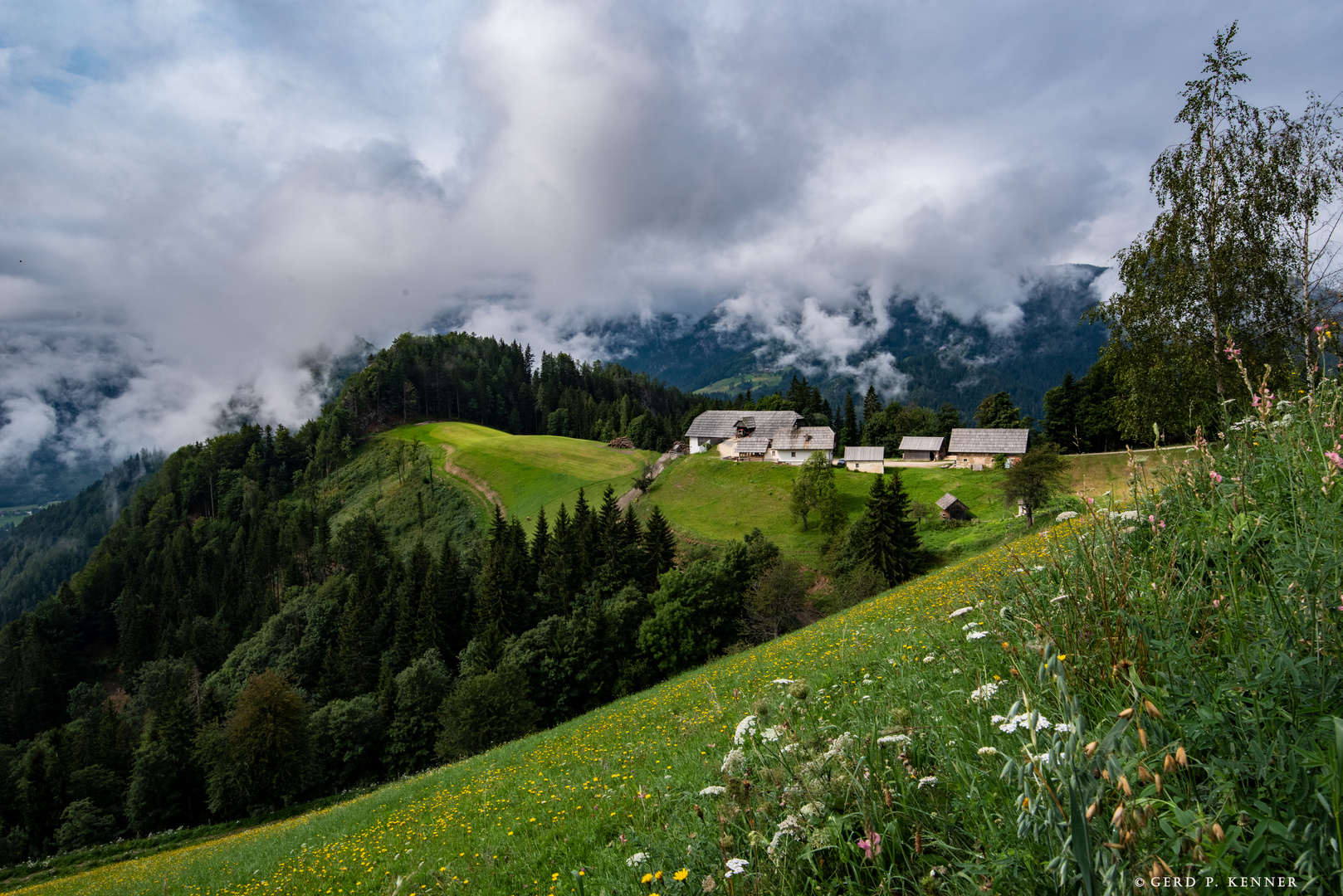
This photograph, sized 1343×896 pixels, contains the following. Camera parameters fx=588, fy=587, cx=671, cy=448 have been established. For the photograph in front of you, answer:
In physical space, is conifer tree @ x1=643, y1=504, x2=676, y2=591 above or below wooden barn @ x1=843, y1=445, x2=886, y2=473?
below

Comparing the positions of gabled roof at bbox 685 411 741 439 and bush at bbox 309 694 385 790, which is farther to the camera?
gabled roof at bbox 685 411 741 439

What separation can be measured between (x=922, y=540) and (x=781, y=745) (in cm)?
5883

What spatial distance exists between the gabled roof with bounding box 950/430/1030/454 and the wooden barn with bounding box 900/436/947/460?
4.42 m

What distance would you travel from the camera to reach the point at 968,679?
17.6 ft

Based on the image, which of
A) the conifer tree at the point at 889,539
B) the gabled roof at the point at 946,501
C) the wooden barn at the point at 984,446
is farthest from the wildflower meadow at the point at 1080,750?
the wooden barn at the point at 984,446

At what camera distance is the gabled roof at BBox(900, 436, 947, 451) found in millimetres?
89875

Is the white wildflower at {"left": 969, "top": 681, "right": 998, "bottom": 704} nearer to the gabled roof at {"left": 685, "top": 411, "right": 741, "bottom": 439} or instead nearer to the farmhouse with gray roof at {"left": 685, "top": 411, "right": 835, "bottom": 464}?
the farmhouse with gray roof at {"left": 685, "top": 411, "right": 835, "bottom": 464}

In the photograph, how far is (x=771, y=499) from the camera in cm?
7481

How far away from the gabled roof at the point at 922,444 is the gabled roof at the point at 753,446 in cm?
2138

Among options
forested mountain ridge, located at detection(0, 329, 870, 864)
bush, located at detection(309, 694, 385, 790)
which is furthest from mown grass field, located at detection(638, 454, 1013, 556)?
bush, located at detection(309, 694, 385, 790)

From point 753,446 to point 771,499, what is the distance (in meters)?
18.6

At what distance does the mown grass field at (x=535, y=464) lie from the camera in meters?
Answer: 93.9

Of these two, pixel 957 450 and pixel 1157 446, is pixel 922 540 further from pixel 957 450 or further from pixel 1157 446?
pixel 1157 446

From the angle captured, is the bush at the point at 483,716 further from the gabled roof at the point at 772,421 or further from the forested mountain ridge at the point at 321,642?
the gabled roof at the point at 772,421
